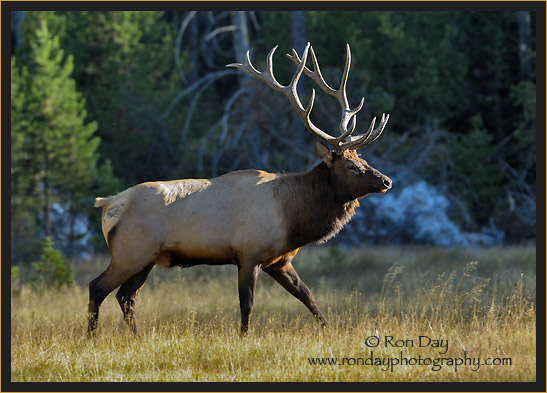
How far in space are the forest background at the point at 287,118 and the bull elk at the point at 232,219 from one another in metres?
10.2

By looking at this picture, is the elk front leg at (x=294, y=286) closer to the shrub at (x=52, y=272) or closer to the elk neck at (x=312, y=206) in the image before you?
the elk neck at (x=312, y=206)

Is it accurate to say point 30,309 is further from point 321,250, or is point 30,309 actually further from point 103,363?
point 321,250

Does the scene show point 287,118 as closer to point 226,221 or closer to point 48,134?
point 48,134

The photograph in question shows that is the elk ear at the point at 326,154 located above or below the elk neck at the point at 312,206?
above

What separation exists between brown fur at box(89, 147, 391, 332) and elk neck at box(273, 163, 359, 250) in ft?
0.03

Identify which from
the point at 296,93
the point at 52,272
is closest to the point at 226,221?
the point at 296,93

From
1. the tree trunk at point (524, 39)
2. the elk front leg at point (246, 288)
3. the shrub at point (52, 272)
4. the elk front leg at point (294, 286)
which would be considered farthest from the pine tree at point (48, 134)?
the elk front leg at point (246, 288)

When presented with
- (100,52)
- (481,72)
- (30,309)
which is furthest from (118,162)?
(30,309)

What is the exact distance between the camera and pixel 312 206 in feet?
27.9

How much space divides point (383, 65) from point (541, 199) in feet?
49.7

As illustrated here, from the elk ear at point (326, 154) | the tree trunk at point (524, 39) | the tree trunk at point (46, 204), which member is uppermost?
the tree trunk at point (524, 39)

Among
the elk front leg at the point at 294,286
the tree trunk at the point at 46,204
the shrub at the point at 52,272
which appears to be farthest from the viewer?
the tree trunk at the point at 46,204

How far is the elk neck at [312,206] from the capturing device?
8.42m

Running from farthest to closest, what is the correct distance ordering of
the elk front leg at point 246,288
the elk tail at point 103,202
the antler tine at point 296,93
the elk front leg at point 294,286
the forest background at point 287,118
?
the forest background at point 287,118 → the elk front leg at point 294,286 → the antler tine at point 296,93 → the elk tail at point 103,202 → the elk front leg at point 246,288
